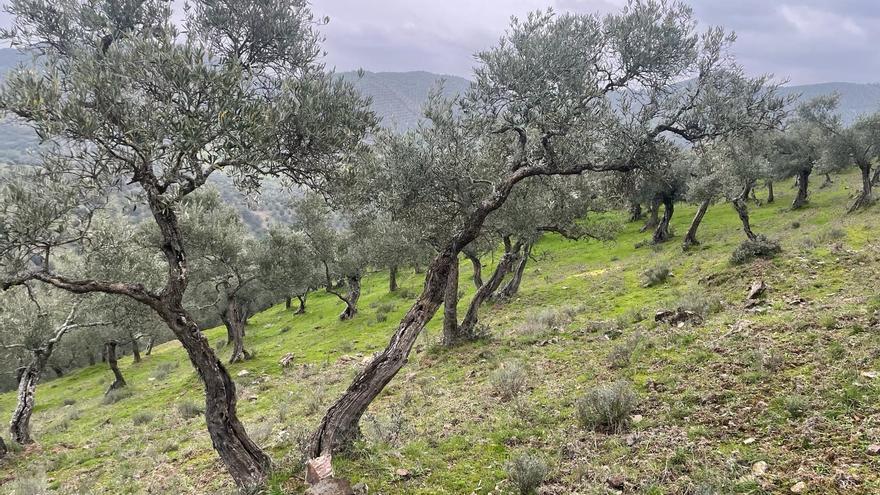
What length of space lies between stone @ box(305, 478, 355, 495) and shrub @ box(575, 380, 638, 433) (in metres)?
5.13

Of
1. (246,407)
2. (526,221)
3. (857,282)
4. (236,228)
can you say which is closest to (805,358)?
(857,282)

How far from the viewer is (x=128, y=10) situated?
984cm

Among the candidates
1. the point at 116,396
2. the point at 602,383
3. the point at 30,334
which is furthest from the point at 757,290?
the point at 30,334

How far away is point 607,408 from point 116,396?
35.9 meters

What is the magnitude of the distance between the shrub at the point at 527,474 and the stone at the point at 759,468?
3219mm

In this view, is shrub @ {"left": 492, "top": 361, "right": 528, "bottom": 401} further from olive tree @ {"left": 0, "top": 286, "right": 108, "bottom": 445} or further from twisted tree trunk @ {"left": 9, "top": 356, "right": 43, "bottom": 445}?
twisted tree trunk @ {"left": 9, "top": 356, "right": 43, "bottom": 445}

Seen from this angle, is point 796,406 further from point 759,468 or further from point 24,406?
point 24,406

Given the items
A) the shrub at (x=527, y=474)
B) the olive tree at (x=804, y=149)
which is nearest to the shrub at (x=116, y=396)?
the shrub at (x=527, y=474)

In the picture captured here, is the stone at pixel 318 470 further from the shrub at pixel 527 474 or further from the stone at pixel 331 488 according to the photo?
the shrub at pixel 527 474

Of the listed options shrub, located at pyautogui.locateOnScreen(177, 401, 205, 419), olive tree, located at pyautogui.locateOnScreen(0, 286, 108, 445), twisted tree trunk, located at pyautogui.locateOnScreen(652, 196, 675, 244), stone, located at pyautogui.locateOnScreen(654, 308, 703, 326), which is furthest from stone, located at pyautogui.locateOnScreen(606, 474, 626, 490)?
twisted tree trunk, located at pyautogui.locateOnScreen(652, 196, 675, 244)

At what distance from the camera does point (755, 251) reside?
25641 mm

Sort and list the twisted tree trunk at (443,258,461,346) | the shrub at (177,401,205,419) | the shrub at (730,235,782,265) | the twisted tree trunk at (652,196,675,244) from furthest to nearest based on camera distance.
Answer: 1. the twisted tree trunk at (652,196,675,244)
2. the shrub at (730,235,782,265)
3. the twisted tree trunk at (443,258,461,346)
4. the shrub at (177,401,205,419)

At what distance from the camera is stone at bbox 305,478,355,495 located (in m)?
8.16

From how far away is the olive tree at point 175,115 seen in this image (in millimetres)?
7883
